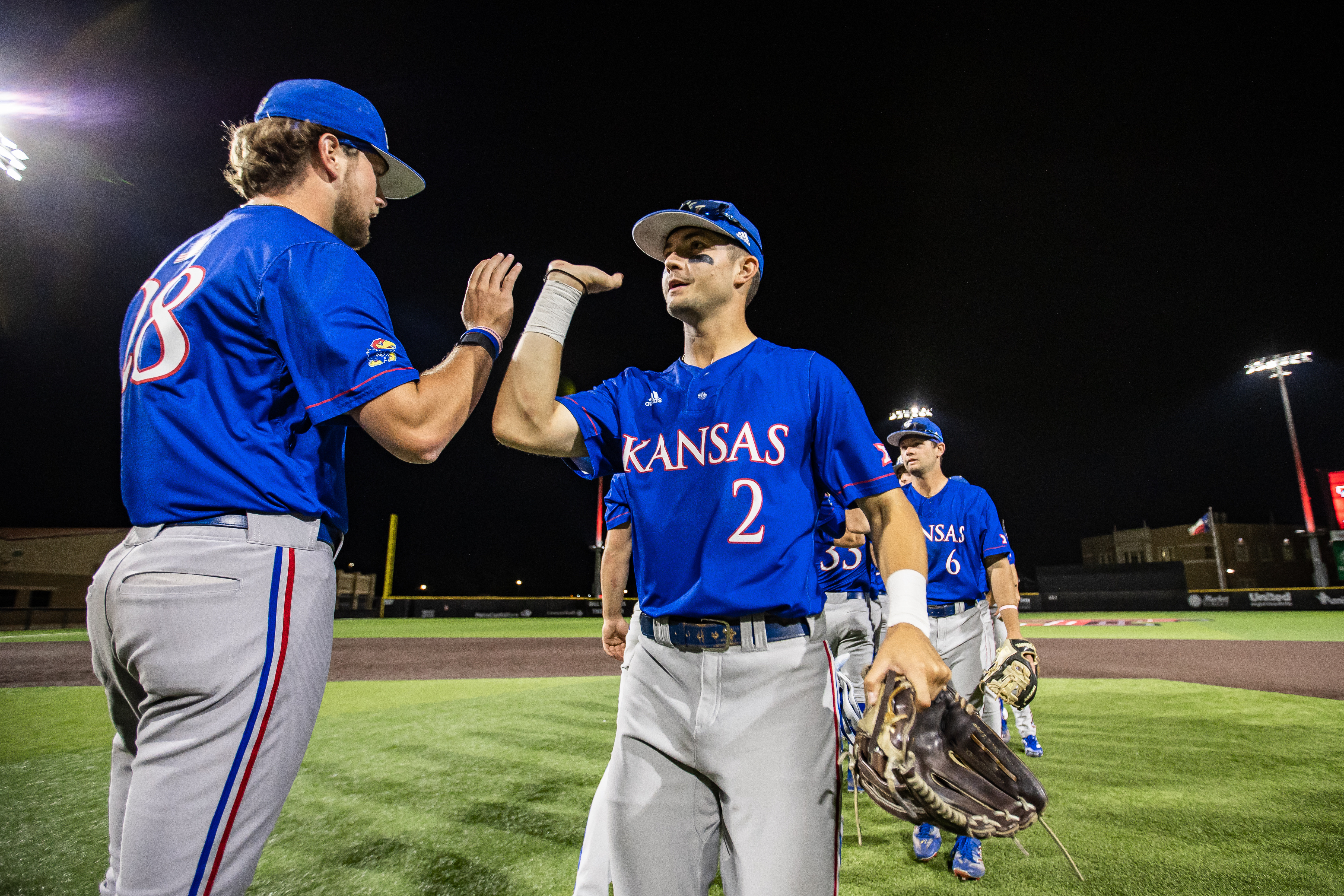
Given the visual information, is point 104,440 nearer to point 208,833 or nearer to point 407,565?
point 407,565

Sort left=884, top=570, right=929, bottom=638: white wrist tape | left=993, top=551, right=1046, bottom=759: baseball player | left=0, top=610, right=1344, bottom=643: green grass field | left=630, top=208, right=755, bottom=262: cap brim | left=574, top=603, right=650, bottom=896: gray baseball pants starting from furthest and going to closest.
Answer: left=0, top=610, right=1344, bottom=643: green grass field → left=993, top=551, right=1046, bottom=759: baseball player → left=574, top=603, right=650, bottom=896: gray baseball pants → left=630, top=208, right=755, bottom=262: cap brim → left=884, top=570, right=929, bottom=638: white wrist tape

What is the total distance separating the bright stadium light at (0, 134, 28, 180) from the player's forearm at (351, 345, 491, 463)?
69.9 ft

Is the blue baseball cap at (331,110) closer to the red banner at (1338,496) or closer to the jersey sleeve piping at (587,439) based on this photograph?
the jersey sleeve piping at (587,439)

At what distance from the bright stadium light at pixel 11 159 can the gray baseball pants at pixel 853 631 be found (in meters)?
21.2

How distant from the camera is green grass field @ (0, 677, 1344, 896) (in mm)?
3057

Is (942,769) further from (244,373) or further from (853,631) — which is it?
(853,631)

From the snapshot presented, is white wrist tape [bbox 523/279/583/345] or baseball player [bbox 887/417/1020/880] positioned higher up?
white wrist tape [bbox 523/279/583/345]

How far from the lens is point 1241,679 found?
9352 mm

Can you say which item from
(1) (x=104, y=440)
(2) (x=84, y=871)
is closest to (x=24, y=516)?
(1) (x=104, y=440)

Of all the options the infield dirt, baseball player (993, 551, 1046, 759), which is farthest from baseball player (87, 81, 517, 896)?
the infield dirt

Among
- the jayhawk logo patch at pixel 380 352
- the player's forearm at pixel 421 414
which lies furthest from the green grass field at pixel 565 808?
the jayhawk logo patch at pixel 380 352

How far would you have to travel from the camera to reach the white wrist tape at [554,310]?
191cm

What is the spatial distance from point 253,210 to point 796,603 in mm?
1586

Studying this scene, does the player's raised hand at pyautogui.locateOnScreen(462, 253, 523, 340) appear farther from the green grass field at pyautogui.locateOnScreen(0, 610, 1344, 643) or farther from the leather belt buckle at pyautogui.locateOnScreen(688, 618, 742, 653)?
the green grass field at pyautogui.locateOnScreen(0, 610, 1344, 643)
